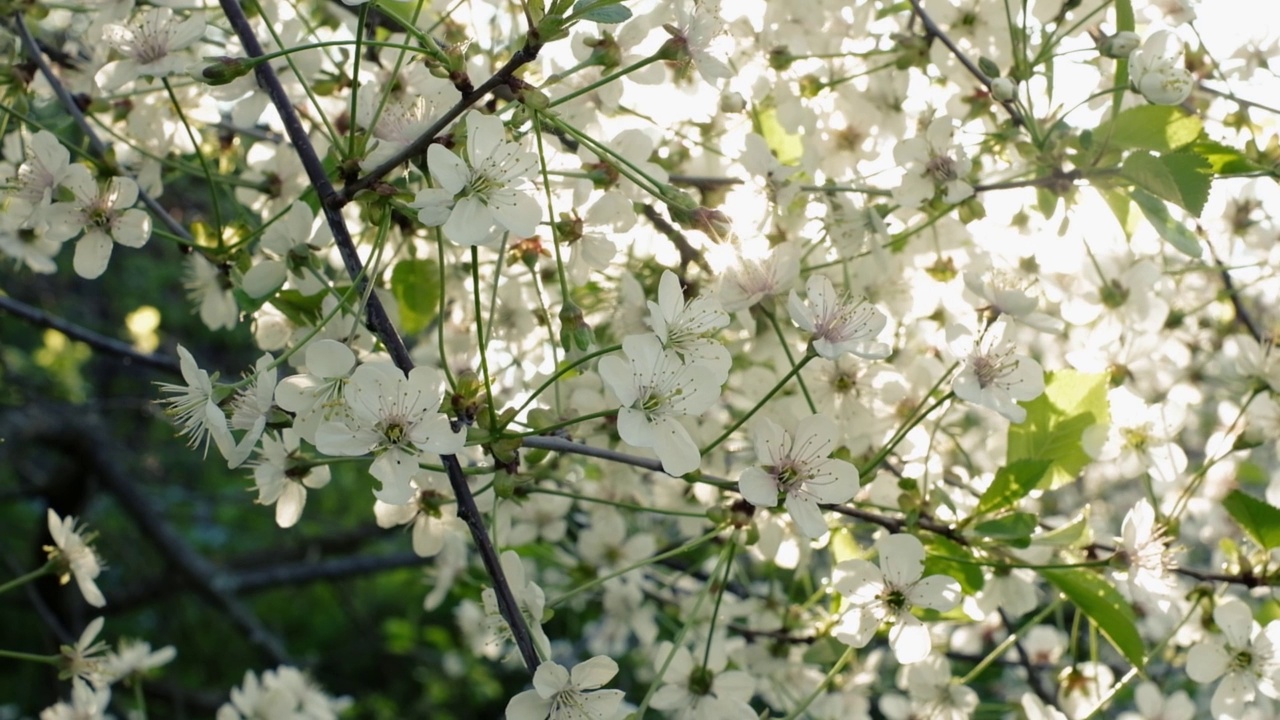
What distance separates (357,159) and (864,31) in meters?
0.87

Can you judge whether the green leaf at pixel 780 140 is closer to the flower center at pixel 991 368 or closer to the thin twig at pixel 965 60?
the thin twig at pixel 965 60

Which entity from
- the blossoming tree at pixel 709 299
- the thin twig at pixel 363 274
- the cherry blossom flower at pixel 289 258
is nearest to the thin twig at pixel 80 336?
the blossoming tree at pixel 709 299

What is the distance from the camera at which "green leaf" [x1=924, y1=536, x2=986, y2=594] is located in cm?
125

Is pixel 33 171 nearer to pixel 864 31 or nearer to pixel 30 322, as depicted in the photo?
pixel 30 322

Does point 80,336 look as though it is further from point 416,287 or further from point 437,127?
point 437,127

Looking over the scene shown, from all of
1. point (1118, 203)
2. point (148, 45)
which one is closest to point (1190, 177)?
point (1118, 203)

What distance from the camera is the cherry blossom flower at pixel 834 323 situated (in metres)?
1.12

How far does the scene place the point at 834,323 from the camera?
1143 mm

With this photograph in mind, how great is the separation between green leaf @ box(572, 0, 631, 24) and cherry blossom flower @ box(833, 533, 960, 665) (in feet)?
1.92

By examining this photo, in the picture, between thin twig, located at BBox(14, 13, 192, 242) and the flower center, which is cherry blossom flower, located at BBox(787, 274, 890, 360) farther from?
thin twig, located at BBox(14, 13, 192, 242)

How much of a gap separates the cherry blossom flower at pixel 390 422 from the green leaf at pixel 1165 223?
76 centimetres

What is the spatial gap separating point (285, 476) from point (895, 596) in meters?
0.65

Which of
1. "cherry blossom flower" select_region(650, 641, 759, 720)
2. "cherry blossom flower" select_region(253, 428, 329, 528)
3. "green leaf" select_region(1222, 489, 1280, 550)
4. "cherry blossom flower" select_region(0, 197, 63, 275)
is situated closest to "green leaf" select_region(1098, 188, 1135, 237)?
"green leaf" select_region(1222, 489, 1280, 550)

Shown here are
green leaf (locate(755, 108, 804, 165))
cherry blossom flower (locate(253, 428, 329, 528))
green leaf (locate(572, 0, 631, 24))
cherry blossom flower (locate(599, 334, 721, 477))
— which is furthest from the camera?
green leaf (locate(755, 108, 804, 165))
